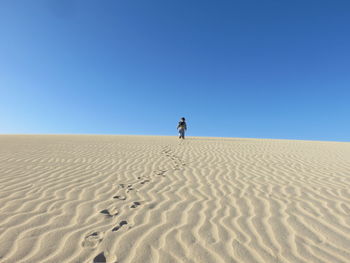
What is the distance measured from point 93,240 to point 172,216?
1367 millimetres

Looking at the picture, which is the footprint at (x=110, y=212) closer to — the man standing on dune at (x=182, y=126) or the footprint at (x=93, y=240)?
the footprint at (x=93, y=240)

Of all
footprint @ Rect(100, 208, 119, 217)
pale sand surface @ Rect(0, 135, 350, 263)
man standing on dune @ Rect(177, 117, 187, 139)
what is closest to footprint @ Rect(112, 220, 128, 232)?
pale sand surface @ Rect(0, 135, 350, 263)

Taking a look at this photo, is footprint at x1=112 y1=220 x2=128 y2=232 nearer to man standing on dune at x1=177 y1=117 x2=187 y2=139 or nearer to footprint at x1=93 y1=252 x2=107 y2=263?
footprint at x1=93 y1=252 x2=107 y2=263

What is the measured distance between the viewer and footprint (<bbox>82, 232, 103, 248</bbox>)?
112 inches

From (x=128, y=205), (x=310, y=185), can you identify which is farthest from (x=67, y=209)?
(x=310, y=185)

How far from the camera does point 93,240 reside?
2.97 meters

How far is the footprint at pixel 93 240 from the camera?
284 centimetres

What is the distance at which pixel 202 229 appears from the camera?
333cm

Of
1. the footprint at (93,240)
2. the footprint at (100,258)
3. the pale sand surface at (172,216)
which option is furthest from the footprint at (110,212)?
the footprint at (100,258)

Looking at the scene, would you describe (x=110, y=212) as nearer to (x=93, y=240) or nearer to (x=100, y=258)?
(x=93, y=240)

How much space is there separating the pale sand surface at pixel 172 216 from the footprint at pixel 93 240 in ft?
0.04

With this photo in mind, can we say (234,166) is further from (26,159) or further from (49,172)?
(26,159)

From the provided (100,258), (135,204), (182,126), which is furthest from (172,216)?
(182,126)

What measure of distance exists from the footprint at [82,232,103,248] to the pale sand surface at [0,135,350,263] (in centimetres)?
1
